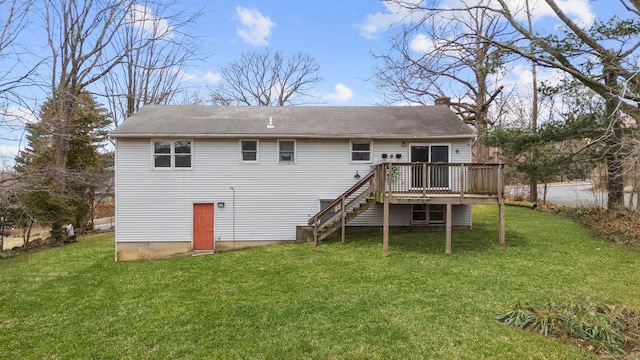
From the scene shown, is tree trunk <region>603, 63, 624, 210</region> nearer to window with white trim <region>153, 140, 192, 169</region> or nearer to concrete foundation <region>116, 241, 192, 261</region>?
window with white trim <region>153, 140, 192, 169</region>

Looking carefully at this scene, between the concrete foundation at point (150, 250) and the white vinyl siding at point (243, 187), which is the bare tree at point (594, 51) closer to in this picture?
the white vinyl siding at point (243, 187)

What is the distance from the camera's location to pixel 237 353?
5070mm

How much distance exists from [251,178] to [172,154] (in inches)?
117

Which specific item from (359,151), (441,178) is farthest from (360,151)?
(441,178)

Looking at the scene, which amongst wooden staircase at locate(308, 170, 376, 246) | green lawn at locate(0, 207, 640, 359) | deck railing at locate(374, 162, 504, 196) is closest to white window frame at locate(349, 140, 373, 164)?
wooden staircase at locate(308, 170, 376, 246)

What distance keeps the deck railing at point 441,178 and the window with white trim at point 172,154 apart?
22.7 ft

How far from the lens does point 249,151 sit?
40.7ft

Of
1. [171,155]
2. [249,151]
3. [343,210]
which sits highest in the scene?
[249,151]

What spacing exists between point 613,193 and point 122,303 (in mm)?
18041

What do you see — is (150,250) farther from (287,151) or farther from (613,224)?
(613,224)

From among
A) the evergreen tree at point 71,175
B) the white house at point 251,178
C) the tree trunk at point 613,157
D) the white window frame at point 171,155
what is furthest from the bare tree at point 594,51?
the evergreen tree at point 71,175

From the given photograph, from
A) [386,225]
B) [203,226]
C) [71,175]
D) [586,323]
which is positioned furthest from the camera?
[71,175]

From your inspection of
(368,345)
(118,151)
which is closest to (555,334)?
(368,345)

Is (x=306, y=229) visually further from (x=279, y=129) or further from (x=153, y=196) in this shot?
(x=153, y=196)
